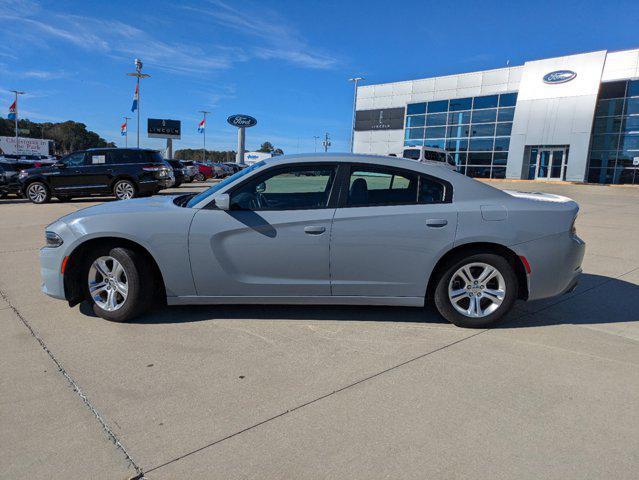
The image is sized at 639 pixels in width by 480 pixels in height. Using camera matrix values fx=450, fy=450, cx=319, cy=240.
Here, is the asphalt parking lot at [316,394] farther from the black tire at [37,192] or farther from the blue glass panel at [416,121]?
the blue glass panel at [416,121]

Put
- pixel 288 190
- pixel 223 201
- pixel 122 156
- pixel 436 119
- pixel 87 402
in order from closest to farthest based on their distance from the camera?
pixel 87 402, pixel 223 201, pixel 288 190, pixel 122 156, pixel 436 119

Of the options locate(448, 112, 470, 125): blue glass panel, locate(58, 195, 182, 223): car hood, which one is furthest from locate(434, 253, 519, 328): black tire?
locate(448, 112, 470, 125): blue glass panel

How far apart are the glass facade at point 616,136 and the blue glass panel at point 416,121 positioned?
14.6m

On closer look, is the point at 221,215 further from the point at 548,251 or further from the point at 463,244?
the point at 548,251

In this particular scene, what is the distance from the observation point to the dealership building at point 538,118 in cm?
3184

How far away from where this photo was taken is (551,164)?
34.8 metres

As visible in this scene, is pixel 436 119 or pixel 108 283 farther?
pixel 436 119

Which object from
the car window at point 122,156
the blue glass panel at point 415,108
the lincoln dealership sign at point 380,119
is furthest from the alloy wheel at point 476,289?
the lincoln dealership sign at point 380,119

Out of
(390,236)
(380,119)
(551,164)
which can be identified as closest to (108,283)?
(390,236)

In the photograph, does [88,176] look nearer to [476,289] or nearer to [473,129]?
[476,289]

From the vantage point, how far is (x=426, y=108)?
4253 centimetres

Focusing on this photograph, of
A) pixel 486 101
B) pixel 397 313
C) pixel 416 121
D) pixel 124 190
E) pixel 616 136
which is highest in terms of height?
pixel 486 101

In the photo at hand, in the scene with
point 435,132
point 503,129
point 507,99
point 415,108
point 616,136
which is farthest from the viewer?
point 415,108

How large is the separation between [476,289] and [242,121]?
34.1 metres
